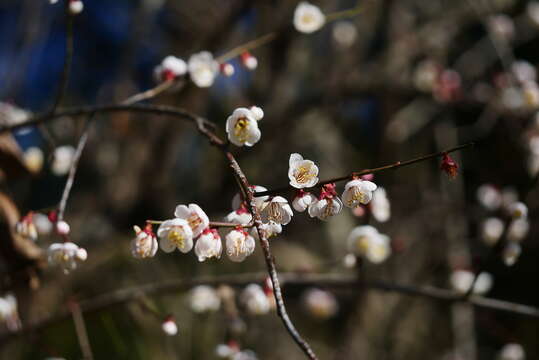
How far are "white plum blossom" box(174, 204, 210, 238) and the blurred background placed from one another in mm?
1253

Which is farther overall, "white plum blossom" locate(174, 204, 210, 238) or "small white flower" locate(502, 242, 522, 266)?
"small white flower" locate(502, 242, 522, 266)

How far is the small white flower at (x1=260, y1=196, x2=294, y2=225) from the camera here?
865 mm

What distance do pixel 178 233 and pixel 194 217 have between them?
0.04 m

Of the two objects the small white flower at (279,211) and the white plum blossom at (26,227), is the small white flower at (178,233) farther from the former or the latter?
the white plum blossom at (26,227)

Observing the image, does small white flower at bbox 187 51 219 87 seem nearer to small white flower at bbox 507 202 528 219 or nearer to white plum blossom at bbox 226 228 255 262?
white plum blossom at bbox 226 228 255 262

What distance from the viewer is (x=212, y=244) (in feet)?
2.89

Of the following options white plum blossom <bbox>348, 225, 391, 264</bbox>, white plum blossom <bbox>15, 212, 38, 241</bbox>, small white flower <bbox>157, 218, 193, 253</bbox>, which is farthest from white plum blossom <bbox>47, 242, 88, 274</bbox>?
white plum blossom <bbox>348, 225, 391, 264</bbox>

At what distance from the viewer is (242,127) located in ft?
2.99

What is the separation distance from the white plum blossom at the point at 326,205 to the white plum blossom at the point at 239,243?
0.12 metres

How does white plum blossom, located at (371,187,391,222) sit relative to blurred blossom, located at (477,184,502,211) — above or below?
below

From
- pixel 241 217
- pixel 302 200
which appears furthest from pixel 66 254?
pixel 302 200

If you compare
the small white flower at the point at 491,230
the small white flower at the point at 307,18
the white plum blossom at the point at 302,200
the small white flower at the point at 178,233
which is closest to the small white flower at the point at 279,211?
the white plum blossom at the point at 302,200

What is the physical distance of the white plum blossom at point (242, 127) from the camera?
0.90 metres

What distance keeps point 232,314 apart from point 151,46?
2.71 m
